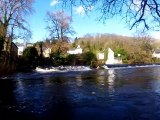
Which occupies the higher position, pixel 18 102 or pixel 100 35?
pixel 100 35

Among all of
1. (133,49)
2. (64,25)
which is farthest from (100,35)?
(64,25)

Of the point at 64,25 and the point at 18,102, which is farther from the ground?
the point at 64,25

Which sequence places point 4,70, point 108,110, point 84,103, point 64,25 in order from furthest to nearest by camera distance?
point 64,25, point 4,70, point 84,103, point 108,110

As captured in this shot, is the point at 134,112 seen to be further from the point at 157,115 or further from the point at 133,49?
the point at 133,49

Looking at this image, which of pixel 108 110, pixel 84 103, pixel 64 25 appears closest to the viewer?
pixel 108 110

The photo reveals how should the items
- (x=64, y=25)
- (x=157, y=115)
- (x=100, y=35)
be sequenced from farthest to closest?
1. (x=100, y=35)
2. (x=64, y=25)
3. (x=157, y=115)

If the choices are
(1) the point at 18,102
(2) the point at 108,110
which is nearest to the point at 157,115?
(2) the point at 108,110

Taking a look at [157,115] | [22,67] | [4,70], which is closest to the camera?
[157,115]

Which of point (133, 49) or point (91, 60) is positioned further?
point (133, 49)

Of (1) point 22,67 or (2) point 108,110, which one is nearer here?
(2) point 108,110

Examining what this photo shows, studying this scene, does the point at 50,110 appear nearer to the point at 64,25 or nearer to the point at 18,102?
the point at 18,102

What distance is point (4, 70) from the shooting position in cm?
4112

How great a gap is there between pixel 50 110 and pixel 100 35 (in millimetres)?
127343

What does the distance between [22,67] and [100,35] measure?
92.8 metres
